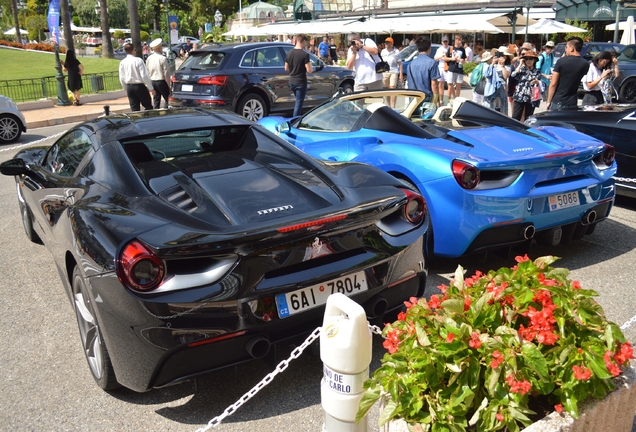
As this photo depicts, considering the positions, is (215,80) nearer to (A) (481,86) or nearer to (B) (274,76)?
(B) (274,76)

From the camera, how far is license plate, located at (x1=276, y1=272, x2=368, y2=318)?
3176 millimetres

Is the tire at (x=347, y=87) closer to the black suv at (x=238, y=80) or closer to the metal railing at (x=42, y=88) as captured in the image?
the black suv at (x=238, y=80)

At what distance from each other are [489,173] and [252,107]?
9553 mm

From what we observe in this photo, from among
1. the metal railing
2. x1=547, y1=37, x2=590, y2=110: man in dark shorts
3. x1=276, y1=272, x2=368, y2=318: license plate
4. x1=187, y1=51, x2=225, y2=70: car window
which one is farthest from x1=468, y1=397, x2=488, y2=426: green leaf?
the metal railing

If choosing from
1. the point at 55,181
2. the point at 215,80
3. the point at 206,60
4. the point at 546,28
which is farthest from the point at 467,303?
the point at 546,28

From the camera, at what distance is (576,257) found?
5.57m

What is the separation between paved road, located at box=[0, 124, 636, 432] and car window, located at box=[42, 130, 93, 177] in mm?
1026

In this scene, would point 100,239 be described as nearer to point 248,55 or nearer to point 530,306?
point 530,306

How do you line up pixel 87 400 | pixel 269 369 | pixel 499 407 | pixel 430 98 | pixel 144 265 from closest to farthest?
1. pixel 499 407
2. pixel 144 265
3. pixel 87 400
4. pixel 269 369
5. pixel 430 98

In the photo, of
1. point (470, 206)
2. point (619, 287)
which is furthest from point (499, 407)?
point (619, 287)

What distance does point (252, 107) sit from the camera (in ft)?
44.9

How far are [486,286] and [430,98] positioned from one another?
4692 millimetres

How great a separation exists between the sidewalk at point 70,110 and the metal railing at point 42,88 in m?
0.70

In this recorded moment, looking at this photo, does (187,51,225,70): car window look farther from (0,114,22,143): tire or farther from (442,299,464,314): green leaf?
(442,299,464,314): green leaf
